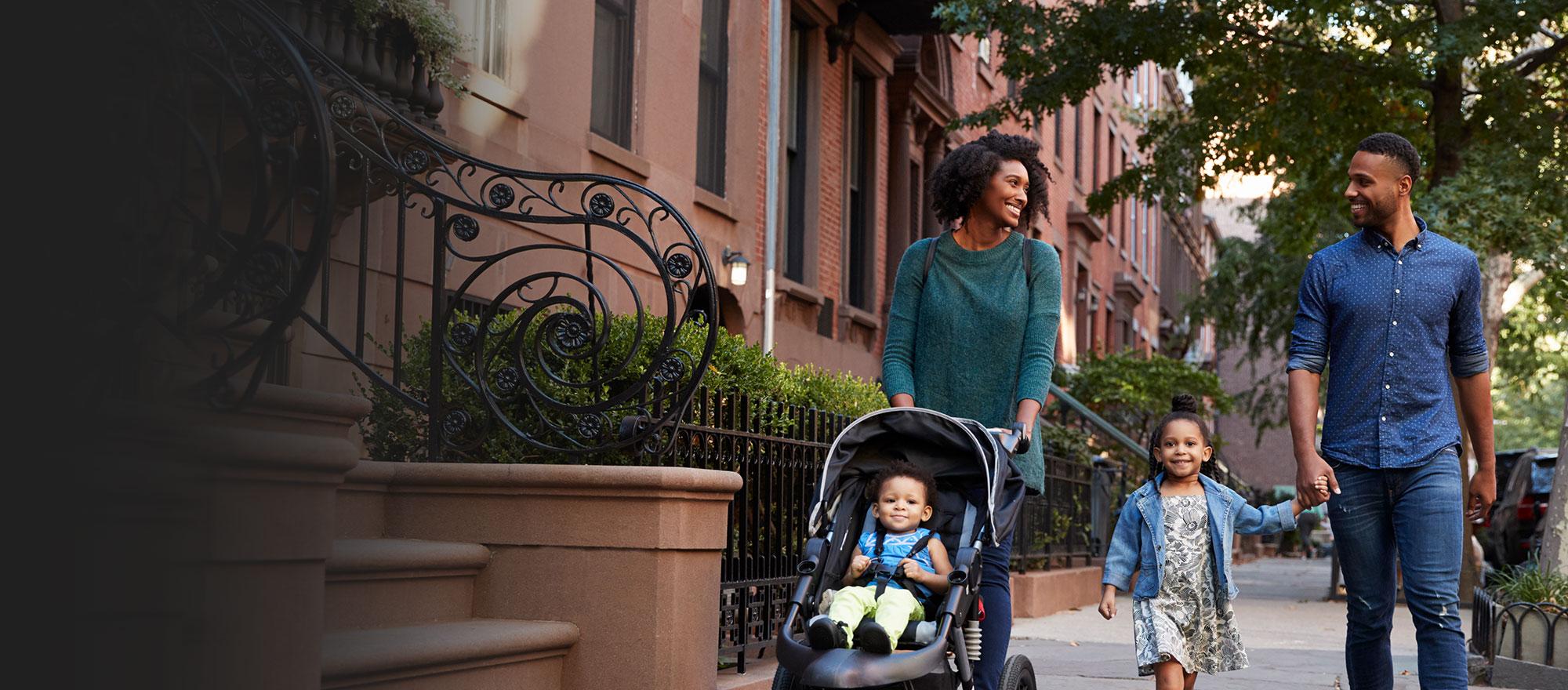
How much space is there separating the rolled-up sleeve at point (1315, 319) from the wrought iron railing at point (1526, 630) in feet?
13.0

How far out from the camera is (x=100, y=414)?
7.48 ft

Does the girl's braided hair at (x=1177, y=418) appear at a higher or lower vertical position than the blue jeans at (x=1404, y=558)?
higher

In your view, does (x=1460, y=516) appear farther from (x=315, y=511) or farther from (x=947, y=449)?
(x=315, y=511)

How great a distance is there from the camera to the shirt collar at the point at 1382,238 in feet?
17.2

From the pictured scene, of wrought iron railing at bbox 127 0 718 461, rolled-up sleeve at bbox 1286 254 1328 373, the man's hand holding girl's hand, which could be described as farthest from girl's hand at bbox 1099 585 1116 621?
wrought iron railing at bbox 127 0 718 461

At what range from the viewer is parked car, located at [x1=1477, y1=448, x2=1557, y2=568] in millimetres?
16797

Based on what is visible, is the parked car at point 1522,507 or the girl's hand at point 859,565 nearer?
the girl's hand at point 859,565

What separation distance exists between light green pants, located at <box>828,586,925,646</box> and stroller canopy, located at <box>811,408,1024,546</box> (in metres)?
0.28

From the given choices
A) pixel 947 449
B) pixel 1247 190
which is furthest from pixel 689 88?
pixel 1247 190

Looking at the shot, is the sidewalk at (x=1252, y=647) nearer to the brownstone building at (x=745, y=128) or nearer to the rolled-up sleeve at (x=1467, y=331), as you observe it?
the rolled-up sleeve at (x=1467, y=331)

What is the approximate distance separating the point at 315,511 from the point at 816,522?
150 cm

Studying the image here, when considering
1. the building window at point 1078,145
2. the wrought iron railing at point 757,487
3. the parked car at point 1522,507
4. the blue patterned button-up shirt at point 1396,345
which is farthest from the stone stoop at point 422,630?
the building window at point 1078,145

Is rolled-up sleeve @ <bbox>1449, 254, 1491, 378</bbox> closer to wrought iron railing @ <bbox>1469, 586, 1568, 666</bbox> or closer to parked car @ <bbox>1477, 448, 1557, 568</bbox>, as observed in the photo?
wrought iron railing @ <bbox>1469, 586, 1568, 666</bbox>

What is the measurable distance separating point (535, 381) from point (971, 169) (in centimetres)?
200
